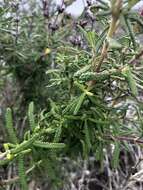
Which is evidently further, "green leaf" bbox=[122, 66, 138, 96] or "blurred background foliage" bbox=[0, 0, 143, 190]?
"blurred background foliage" bbox=[0, 0, 143, 190]

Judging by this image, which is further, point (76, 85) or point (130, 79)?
point (76, 85)

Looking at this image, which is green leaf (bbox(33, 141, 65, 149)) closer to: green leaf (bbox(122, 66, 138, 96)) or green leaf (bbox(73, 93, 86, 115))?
green leaf (bbox(73, 93, 86, 115))

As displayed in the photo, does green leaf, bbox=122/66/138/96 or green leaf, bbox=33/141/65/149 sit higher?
green leaf, bbox=122/66/138/96

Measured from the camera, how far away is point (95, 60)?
1038 millimetres

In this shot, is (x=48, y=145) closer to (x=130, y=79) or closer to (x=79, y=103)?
(x=79, y=103)

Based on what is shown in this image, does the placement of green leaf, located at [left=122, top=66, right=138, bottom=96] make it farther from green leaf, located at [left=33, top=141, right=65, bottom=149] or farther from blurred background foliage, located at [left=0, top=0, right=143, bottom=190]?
green leaf, located at [left=33, top=141, right=65, bottom=149]

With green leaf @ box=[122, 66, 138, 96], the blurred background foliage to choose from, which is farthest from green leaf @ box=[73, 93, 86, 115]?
green leaf @ box=[122, 66, 138, 96]

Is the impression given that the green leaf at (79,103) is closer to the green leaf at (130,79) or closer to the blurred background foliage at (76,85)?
the blurred background foliage at (76,85)

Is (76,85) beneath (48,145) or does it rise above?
above

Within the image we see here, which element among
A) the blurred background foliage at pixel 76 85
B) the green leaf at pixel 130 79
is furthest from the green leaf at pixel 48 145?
the green leaf at pixel 130 79

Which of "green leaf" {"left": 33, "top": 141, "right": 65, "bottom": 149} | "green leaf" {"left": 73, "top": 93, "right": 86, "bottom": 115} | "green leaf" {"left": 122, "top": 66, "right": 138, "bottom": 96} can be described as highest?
"green leaf" {"left": 122, "top": 66, "right": 138, "bottom": 96}

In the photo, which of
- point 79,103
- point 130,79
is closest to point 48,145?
point 79,103

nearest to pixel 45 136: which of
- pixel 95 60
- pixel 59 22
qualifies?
pixel 95 60

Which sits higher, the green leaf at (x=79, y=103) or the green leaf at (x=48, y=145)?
the green leaf at (x=79, y=103)
